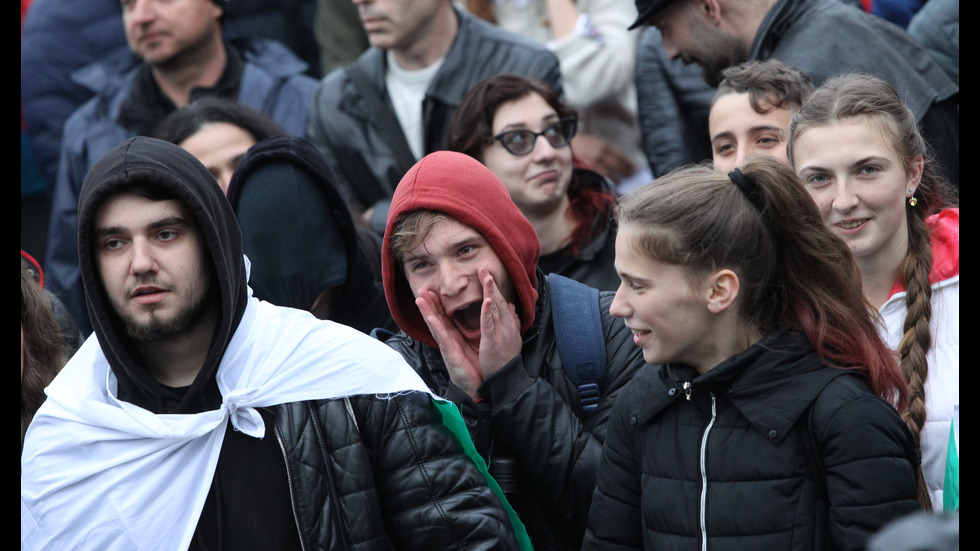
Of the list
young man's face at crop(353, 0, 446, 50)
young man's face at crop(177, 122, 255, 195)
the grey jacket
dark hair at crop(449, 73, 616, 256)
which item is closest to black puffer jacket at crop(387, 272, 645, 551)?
dark hair at crop(449, 73, 616, 256)

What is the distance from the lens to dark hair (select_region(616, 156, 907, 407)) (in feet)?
9.19

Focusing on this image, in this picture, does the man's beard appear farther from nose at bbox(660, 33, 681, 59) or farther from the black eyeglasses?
nose at bbox(660, 33, 681, 59)

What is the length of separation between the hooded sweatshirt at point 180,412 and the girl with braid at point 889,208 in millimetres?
1353

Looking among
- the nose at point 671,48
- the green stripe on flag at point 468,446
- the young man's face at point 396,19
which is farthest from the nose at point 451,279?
the young man's face at point 396,19

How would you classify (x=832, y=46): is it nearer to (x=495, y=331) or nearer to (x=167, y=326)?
(x=495, y=331)

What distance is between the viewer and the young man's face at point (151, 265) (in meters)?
3.10

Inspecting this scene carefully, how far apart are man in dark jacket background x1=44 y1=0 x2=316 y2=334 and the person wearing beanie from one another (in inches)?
103

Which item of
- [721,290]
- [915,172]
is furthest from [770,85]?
[721,290]

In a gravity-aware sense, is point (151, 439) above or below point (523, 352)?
below

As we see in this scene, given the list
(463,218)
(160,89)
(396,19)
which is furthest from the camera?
(160,89)

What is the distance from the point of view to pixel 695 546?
270 centimetres

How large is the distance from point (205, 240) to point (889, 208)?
1978mm

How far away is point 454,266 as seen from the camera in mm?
3414
